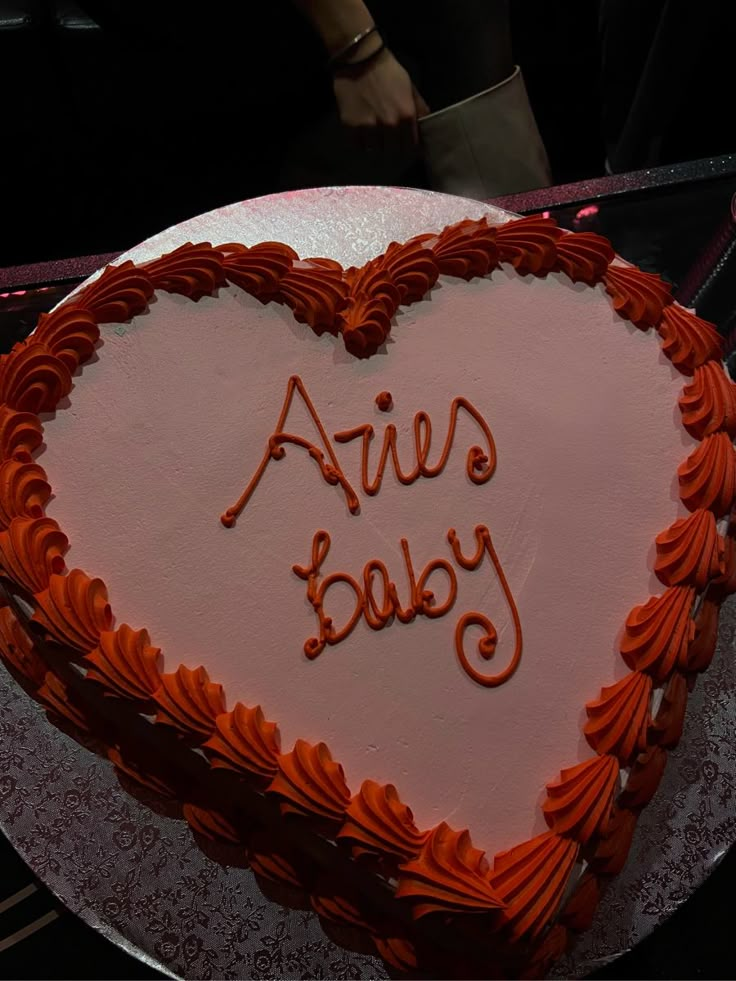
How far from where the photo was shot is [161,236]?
1.72 metres

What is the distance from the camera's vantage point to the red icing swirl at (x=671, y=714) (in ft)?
3.84

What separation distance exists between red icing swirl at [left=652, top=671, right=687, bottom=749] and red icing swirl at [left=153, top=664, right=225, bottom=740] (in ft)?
1.99

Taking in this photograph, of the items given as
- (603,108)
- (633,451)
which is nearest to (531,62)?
(603,108)

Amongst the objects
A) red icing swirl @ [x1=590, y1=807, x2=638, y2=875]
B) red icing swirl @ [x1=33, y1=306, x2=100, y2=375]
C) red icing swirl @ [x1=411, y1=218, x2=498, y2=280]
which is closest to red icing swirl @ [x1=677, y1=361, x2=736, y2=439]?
red icing swirl @ [x1=411, y1=218, x2=498, y2=280]

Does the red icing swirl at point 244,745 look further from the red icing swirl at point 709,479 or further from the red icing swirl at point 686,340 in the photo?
the red icing swirl at point 686,340

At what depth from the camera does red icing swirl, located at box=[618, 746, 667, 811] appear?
1.14 metres

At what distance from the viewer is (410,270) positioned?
1422 millimetres

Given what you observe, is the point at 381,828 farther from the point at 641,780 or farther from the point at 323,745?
the point at 641,780

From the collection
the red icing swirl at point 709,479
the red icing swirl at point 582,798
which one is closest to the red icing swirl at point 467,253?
the red icing swirl at point 709,479

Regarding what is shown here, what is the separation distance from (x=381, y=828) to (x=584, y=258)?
998 millimetres

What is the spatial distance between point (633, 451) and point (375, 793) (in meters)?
0.66

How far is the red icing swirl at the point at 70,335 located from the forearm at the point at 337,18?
903mm

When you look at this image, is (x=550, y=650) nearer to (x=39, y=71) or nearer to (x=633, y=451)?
(x=633, y=451)

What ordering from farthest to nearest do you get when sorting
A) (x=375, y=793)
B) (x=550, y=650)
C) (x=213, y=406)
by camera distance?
(x=213, y=406) → (x=550, y=650) → (x=375, y=793)
